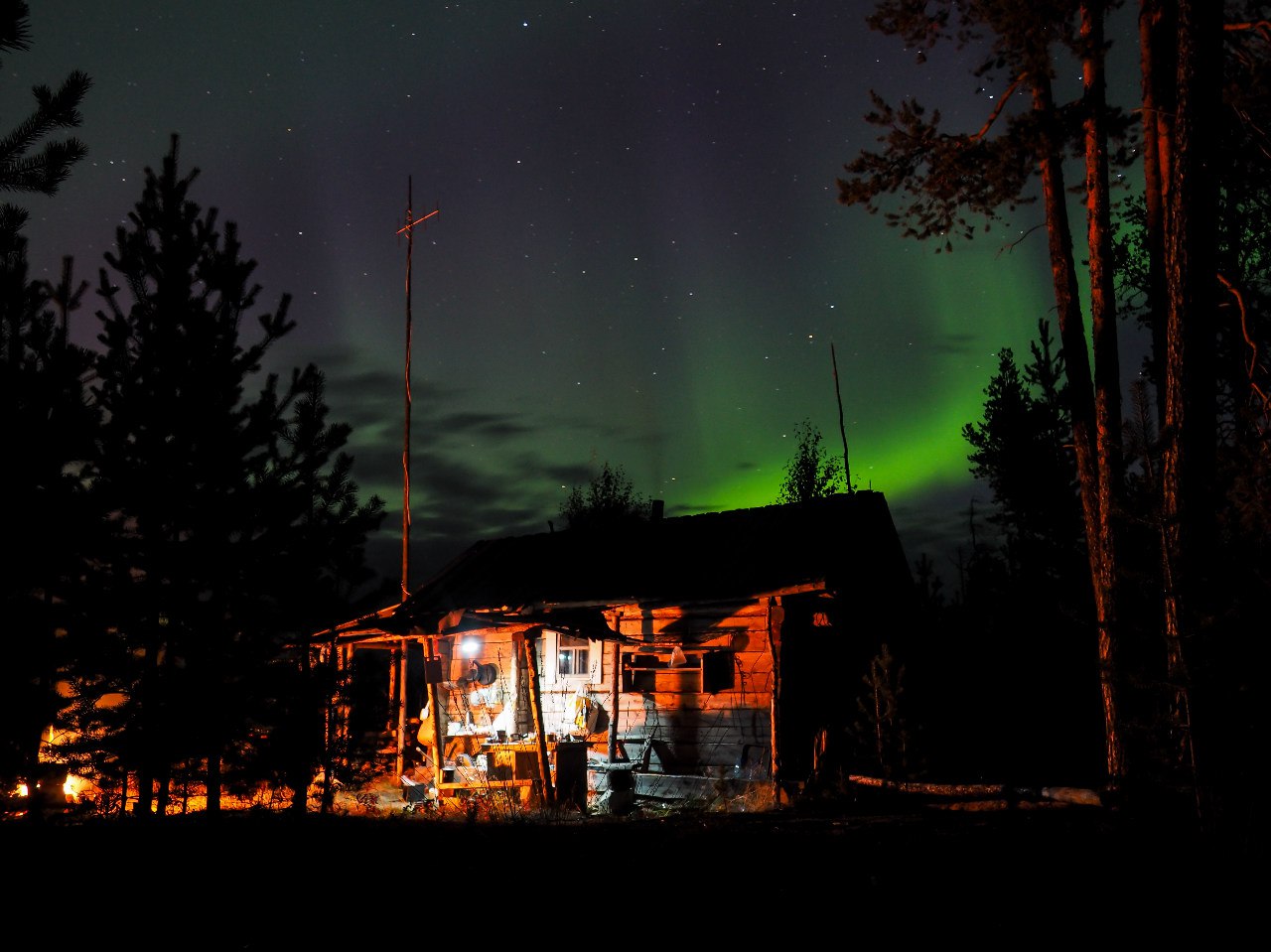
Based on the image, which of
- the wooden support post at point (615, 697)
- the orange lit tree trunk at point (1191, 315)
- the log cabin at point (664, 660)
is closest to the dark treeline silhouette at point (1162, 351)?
the orange lit tree trunk at point (1191, 315)

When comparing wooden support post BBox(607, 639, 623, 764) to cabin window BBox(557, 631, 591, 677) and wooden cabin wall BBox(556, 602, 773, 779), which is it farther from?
cabin window BBox(557, 631, 591, 677)

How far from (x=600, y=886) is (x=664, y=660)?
1340 cm

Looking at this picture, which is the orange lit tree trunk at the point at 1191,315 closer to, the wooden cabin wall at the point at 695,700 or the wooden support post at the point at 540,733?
the wooden support post at the point at 540,733

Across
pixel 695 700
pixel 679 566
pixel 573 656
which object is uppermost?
pixel 679 566

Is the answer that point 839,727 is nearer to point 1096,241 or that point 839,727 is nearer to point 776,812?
point 776,812

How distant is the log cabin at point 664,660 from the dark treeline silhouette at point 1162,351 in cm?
503

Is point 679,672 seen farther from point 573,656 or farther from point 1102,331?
point 1102,331

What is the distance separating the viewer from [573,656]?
70.0ft

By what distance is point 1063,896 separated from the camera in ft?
22.3

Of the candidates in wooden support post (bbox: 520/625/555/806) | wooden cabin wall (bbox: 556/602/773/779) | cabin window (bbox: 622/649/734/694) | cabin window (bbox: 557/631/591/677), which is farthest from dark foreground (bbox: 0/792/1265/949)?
cabin window (bbox: 557/631/591/677)

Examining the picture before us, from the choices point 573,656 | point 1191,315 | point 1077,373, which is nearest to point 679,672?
point 573,656

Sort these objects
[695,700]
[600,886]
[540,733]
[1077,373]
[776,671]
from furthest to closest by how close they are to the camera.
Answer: [695,700], [776,671], [540,733], [1077,373], [600,886]

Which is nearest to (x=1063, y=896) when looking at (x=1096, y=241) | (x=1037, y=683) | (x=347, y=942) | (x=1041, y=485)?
(x=347, y=942)

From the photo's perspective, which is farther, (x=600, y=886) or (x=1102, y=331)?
(x=1102, y=331)
